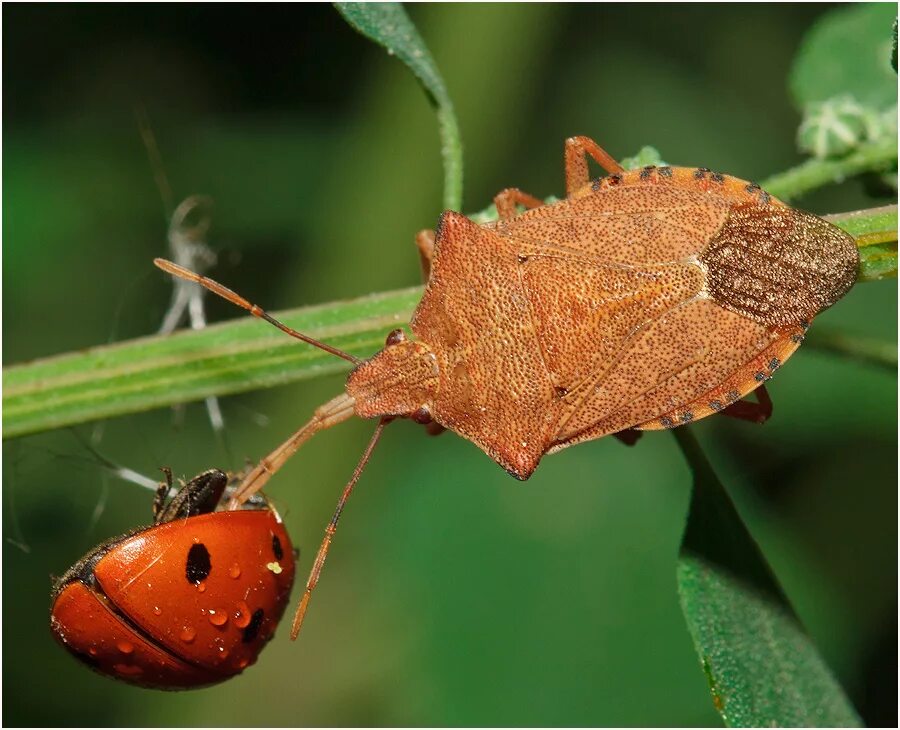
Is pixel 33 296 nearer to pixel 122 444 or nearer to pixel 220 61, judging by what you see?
pixel 122 444

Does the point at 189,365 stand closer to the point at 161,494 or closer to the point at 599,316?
the point at 161,494

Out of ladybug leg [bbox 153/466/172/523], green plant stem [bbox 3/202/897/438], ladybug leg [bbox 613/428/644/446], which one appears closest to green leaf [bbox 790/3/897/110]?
green plant stem [bbox 3/202/897/438]

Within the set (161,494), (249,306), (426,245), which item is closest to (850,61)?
(426,245)

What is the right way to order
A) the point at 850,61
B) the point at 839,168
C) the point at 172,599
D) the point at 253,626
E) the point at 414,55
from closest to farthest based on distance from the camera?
the point at 172,599, the point at 253,626, the point at 839,168, the point at 414,55, the point at 850,61

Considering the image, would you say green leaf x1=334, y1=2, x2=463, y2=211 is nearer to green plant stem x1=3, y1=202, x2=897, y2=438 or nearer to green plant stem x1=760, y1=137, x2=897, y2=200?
green plant stem x1=3, y1=202, x2=897, y2=438

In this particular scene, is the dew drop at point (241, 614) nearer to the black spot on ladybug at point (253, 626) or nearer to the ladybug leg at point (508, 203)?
the black spot on ladybug at point (253, 626)

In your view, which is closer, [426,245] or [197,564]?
[197,564]
